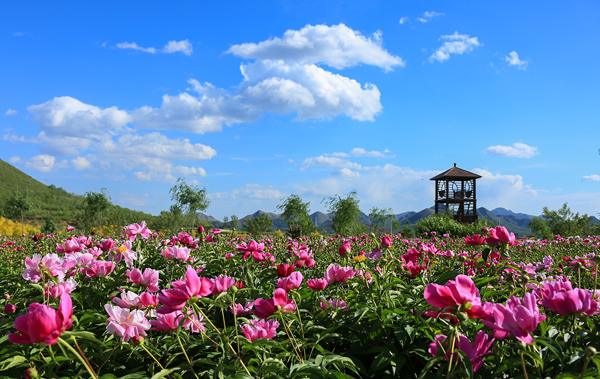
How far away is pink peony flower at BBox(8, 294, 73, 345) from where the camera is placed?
40.0 inches

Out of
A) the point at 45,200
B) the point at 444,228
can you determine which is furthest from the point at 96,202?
the point at 45,200

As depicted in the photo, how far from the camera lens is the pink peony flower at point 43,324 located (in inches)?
40.0

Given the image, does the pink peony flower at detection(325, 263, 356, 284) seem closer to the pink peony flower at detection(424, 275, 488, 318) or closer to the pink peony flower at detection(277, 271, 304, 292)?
the pink peony flower at detection(277, 271, 304, 292)

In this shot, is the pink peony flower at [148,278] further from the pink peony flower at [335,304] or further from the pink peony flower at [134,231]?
the pink peony flower at [134,231]

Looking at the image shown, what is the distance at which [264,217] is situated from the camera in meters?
27.4

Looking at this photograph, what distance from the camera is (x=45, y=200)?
141ft

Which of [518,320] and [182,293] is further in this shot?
[182,293]

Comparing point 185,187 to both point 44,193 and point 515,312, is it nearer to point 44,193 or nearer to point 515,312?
point 515,312

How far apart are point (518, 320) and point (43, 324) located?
1395 mm

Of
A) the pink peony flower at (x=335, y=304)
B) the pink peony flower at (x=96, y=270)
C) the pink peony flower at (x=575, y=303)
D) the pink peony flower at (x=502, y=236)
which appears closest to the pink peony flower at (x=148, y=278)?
the pink peony flower at (x=96, y=270)

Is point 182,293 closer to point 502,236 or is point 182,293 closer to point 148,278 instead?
point 148,278

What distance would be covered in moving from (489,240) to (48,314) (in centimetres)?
214

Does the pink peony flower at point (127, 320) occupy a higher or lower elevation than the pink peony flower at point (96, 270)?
lower

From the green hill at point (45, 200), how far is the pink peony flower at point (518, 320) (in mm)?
33823
